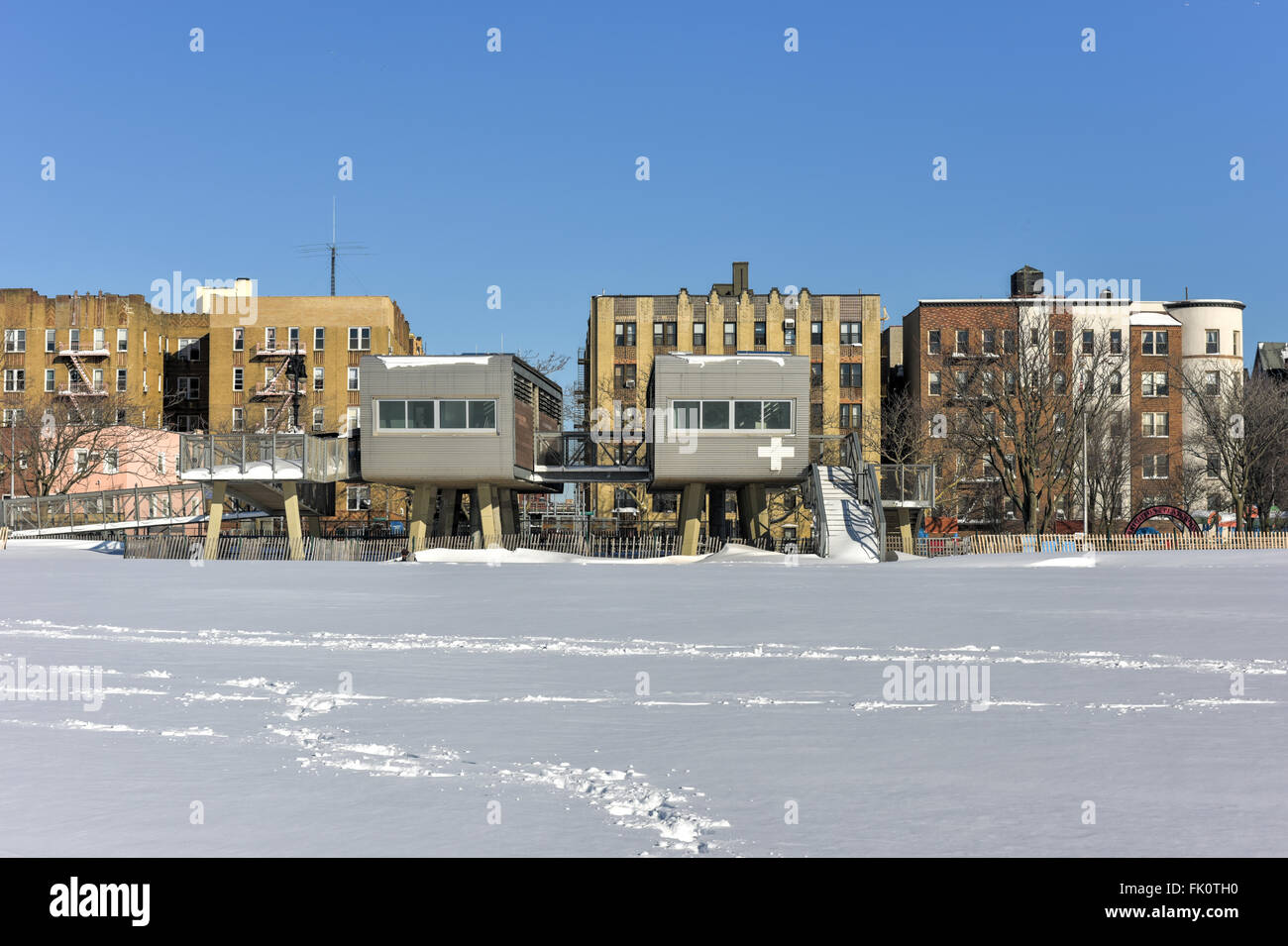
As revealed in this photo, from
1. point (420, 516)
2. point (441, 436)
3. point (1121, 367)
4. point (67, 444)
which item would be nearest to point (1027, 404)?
point (1121, 367)

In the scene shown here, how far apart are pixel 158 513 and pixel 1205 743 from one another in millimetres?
61990

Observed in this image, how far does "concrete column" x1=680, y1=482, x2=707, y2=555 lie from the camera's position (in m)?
50.4

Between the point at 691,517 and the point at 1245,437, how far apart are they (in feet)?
122

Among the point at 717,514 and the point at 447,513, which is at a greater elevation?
the point at 447,513

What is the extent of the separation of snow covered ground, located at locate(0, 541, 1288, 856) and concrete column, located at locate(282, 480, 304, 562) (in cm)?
2735

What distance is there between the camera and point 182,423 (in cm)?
9819

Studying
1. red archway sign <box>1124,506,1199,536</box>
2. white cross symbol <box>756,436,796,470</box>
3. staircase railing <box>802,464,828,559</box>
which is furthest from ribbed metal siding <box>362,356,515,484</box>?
red archway sign <box>1124,506,1199,536</box>

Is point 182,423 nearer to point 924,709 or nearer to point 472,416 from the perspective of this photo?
point 472,416

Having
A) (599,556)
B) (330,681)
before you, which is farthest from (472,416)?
(330,681)

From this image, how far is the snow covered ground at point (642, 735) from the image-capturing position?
24.5 ft

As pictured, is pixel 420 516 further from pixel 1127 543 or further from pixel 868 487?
pixel 1127 543

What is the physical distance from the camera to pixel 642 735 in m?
10.6

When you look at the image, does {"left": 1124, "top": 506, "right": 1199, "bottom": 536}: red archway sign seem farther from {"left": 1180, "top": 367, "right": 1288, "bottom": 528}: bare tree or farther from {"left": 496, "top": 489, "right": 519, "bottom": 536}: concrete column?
{"left": 496, "top": 489, "right": 519, "bottom": 536}: concrete column

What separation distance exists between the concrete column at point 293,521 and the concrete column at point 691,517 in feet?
53.6
